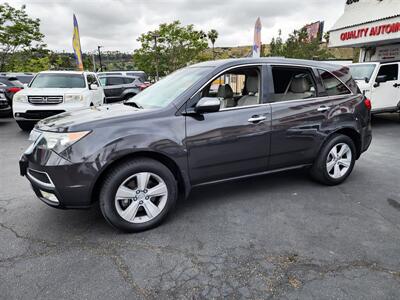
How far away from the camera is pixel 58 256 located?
2.51 metres

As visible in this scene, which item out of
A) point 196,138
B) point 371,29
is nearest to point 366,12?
point 371,29

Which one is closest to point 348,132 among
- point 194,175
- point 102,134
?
point 194,175

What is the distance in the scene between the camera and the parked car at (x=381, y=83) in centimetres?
839

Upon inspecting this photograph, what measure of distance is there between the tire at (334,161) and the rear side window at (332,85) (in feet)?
1.93

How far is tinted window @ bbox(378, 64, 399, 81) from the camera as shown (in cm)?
874

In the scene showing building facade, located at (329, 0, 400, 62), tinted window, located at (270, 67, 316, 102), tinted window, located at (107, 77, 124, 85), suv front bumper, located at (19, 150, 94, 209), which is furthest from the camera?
tinted window, located at (107, 77, 124, 85)

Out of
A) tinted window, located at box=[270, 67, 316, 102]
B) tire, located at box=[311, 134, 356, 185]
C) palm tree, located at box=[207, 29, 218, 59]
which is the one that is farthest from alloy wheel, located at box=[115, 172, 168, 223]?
palm tree, located at box=[207, 29, 218, 59]

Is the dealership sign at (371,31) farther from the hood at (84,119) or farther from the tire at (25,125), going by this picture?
the tire at (25,125)

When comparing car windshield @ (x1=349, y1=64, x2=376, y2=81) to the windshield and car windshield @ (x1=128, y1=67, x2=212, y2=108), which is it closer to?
car windshield @ (x1=128, y1=67, x2=212, y2=108)

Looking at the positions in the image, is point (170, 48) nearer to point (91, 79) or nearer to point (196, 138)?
point (91, 79)

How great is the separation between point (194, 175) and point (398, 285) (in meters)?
1.96

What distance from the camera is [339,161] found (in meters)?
3.97

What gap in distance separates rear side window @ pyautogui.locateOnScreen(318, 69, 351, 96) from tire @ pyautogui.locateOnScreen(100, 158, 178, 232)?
2444 millimetres

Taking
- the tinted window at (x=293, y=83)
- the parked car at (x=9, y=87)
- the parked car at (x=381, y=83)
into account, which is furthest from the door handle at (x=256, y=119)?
the parked car at (x=9, y=87)
